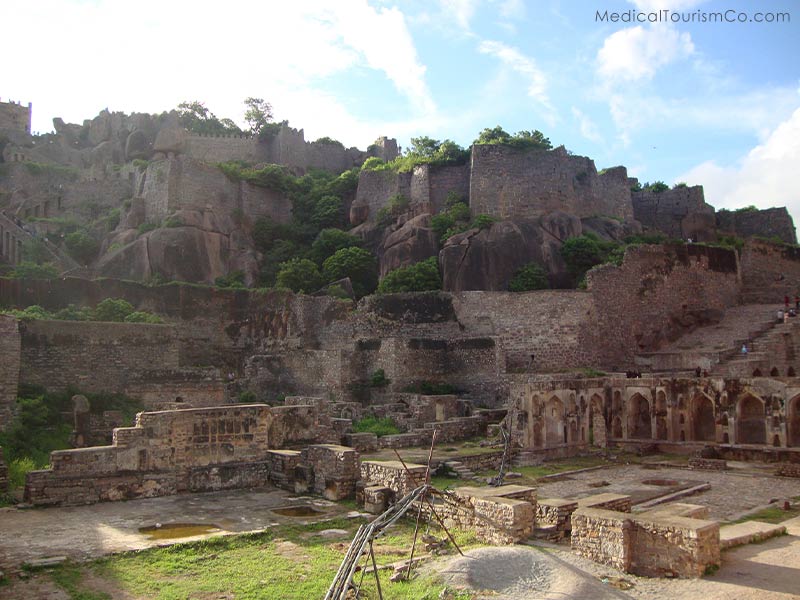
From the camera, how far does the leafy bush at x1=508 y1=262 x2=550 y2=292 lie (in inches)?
1223

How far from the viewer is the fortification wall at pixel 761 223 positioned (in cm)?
4078

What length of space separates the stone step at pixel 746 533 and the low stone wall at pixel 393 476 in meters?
4.42

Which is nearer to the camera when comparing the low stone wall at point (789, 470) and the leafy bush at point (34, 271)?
the low stone wall at point (789, 470)

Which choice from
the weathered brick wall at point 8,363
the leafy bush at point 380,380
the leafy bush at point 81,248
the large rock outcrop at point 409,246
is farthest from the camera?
the leafy bush at point 81,248

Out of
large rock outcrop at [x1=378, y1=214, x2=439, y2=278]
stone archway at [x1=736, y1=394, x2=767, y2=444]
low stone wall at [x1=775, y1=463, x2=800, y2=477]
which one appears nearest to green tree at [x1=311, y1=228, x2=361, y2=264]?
large rock outcrop at [x1=378, y1=214, x2=439, y2=278]

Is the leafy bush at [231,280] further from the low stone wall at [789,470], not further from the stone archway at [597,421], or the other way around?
the low stone wall at [789,470]

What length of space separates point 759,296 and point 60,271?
3342cm

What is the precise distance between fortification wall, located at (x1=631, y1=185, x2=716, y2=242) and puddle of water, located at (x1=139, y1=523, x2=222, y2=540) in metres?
34.9

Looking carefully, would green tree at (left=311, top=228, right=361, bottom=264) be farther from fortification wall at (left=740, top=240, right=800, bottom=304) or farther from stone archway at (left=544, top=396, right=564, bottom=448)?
stone archway at (left=544, top=396, right=564, bottom=448)

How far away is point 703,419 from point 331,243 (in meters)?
22.0

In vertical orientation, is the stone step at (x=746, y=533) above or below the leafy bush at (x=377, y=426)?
below

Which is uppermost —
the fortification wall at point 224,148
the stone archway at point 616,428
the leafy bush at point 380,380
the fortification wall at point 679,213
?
the fortification wall at point 224,148

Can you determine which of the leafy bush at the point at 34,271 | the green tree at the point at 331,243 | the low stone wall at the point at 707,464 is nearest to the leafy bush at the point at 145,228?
the leafy bush at the point at 34,271

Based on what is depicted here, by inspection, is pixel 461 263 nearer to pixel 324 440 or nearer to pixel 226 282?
pixel 226 282
